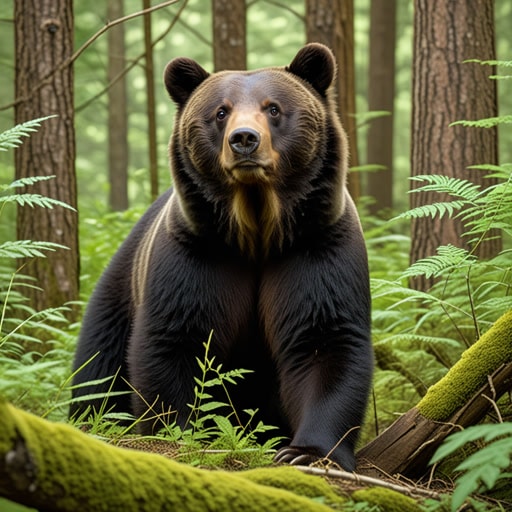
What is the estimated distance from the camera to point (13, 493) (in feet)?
7.27

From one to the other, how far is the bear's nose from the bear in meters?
0.02

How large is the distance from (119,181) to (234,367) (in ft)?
44.6

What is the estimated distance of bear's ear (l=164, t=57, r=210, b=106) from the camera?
5336mm

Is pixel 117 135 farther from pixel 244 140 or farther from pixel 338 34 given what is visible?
pixel 244 140

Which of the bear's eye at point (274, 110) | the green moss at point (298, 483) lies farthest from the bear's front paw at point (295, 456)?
the bear's eye at point (274, 110)

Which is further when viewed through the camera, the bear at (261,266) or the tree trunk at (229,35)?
the tree trunk at (229,35)

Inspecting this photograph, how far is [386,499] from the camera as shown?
311cm

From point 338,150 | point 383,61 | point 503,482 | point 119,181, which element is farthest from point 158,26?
point 503,482

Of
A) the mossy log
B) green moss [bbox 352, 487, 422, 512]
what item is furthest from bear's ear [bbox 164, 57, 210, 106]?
green moss [bbox 352, 487, 422, 512]

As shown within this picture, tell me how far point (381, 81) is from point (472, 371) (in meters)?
13.3

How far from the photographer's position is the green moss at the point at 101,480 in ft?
7.20

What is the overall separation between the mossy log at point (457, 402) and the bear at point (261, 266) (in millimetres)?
492

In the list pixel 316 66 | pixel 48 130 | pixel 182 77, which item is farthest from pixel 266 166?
pixel 48 130

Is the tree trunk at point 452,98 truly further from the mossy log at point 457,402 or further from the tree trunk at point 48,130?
the mossy log at point 457,402
